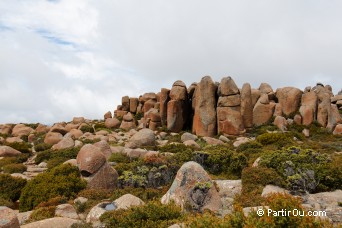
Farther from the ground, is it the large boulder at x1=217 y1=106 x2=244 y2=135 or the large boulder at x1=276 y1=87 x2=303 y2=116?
the large boulder at x1=276 y1=87 x2=303 y2=116

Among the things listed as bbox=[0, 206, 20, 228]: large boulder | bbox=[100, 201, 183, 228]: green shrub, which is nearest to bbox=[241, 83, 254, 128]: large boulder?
bbox=[100, 201, 183, 228]: green shrub

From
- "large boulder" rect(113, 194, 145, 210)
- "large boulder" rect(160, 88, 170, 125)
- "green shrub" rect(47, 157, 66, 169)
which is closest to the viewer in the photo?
"large boulder" rect(113, 194, 145, 210)

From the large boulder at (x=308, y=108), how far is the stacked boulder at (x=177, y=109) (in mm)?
14693

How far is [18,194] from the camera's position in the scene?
17734 mm

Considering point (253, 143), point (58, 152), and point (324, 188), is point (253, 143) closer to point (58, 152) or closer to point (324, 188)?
point (324, 188)

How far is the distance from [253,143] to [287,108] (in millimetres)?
19987

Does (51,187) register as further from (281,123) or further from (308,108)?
(308,108)

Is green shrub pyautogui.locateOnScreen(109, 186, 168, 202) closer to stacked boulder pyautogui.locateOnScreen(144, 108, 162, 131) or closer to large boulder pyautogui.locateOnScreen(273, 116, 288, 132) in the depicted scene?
large boulder pyautogui.locateOnScreen(273, 116, 288, 132)

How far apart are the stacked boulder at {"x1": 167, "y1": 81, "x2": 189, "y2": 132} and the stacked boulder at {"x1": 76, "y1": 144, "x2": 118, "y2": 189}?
26.2 m

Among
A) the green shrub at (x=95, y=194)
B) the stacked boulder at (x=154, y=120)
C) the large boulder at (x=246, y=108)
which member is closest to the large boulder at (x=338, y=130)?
the large boulder at (x=246, y=108)

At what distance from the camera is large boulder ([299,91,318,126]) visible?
1726 inches

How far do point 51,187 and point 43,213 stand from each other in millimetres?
3320

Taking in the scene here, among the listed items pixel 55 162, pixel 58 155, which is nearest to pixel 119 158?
pixel 55 162

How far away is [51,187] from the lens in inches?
643
